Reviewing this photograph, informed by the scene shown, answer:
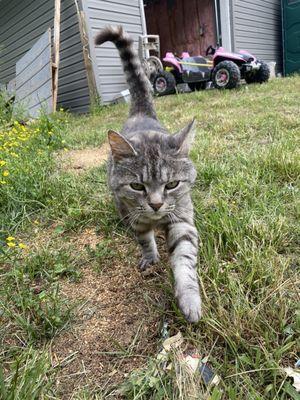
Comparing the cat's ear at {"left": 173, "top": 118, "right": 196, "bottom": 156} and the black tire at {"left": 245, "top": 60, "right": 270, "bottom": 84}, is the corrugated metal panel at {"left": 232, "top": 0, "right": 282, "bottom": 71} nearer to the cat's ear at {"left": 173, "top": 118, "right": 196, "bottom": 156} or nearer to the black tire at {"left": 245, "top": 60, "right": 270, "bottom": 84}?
the black tire at {"left": 245, "top": 60, "right": 270, "bottom": 84}

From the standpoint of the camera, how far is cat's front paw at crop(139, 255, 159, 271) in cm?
176

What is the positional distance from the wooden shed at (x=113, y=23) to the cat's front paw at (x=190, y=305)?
690cm

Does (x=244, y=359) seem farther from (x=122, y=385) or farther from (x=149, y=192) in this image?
(x=149, y=192)

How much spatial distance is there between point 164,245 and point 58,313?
2.61ft

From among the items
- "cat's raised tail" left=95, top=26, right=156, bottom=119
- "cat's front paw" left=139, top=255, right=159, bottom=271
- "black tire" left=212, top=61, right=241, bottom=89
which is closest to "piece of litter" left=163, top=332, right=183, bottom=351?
"cat's front paw" left=139, top=255, right=159, bottom=271

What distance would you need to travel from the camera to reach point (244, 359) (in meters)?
1.12

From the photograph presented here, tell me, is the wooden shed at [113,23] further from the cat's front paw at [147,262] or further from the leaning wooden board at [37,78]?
the cat's front paw at [147,262]

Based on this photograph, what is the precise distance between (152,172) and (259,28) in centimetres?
1104

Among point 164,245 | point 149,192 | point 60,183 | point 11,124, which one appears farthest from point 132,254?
point 11,124

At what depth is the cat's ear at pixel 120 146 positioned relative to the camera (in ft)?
5.77

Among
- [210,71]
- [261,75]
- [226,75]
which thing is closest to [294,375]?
[226,75]

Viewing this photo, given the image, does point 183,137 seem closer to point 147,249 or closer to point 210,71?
point 147,249

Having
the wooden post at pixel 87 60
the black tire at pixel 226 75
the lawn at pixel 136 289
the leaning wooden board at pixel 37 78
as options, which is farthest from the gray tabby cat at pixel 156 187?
the wooden post at pixel 87 60

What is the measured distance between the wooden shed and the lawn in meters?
5.41
